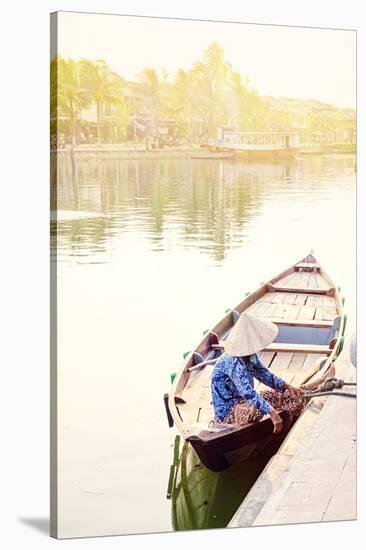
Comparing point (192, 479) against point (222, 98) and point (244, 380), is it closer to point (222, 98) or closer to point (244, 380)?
point (244, 380)

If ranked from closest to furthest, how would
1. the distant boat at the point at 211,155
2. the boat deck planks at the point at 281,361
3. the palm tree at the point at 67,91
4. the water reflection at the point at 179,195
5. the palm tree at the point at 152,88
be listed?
1. the palm tree at the point at 67,91
2. the water reflection at the point at 179,195
3. the palm tree at the point at 152,88
4. the distant boat at the point at 211,155
5. the boat deck planks at the point at 281,361

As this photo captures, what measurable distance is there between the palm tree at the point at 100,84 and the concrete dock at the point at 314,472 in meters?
1.91

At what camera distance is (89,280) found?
739cm

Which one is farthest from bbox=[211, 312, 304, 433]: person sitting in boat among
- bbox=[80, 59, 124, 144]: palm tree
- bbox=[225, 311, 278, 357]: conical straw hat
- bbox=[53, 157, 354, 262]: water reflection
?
bbox=[80, 59, 124, 144]: palm tree

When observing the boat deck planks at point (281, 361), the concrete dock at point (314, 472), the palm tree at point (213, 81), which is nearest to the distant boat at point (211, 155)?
the palm tree at point (213, 81)

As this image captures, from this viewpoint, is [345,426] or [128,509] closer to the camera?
[128,509]

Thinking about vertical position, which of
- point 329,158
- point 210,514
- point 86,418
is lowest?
point 210,514

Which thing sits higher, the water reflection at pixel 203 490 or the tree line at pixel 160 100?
the tree line at pixel 160 100

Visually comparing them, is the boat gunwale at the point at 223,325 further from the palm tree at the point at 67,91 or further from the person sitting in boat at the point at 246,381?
the palm tree at the point at 67,91

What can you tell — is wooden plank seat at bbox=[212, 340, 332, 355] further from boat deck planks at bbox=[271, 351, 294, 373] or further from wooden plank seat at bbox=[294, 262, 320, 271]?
wooden plank seat at bbox=[294, 262, 320, 271]

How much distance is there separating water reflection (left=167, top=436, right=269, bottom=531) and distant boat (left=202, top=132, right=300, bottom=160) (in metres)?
1.57

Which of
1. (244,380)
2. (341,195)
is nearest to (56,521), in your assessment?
(244,380)

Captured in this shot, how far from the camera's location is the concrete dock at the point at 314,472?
25.1ft

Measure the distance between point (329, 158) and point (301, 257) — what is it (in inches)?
23.0
